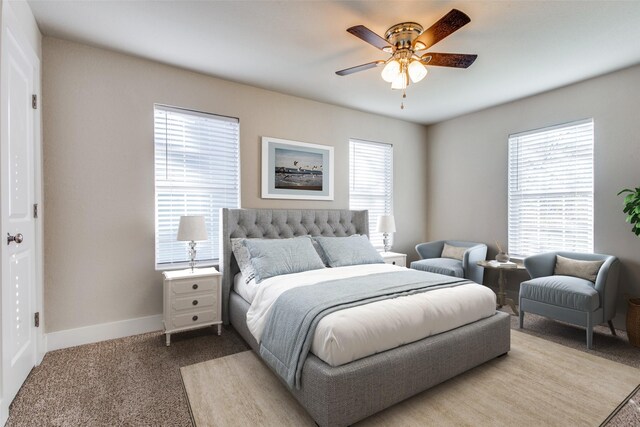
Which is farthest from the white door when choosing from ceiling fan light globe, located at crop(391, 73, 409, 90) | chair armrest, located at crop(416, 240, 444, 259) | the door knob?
chair armrest, located at crop(416, 240, 444, 259)

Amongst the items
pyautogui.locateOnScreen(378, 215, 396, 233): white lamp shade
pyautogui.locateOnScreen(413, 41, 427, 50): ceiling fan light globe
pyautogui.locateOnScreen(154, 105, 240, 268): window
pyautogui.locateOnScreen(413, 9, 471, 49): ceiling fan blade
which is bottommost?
pyautogui.locateOnScreen(378, 215, 396, 233): white lamp shade

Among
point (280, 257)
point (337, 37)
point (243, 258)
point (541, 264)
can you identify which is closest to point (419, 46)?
point (337, 37)

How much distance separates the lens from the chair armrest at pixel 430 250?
4.85 m

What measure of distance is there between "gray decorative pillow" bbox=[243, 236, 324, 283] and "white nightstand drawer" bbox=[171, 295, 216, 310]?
601mm

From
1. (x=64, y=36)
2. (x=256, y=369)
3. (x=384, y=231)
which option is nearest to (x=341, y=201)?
(x=384, y=231)

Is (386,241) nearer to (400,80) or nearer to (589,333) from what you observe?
(589,333)

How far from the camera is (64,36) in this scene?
2.71 meters

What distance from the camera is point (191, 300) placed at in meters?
2.99

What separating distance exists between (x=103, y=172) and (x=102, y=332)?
1527mm

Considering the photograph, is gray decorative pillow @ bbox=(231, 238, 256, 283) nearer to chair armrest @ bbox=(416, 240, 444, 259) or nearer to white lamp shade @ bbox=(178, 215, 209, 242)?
white lamp shade @ bbox=(178, 215, 209, 242)

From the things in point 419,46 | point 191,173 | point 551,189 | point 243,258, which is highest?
point 419,46

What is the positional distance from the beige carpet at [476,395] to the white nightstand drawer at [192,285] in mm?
726

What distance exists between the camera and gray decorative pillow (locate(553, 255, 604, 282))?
3236 millimetres

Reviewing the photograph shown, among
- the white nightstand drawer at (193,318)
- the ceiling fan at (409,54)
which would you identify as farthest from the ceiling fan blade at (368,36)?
the white nightstand drawer at (193,318)
